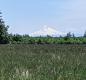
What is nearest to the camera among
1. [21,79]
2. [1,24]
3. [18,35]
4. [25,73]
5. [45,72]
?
[21,79]

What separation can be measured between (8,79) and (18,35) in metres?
60.5

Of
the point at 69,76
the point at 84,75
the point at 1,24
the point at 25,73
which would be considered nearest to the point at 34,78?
the point at 25,73

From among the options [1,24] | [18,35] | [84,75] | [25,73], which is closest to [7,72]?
[25,73]

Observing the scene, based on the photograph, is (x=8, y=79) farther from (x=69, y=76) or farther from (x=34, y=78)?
(x=69, y=76)

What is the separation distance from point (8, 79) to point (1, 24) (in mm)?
44444

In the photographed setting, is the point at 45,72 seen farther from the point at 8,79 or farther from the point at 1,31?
the point at 1,31

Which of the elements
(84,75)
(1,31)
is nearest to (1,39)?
(1,31)

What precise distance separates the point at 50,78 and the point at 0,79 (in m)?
1.29

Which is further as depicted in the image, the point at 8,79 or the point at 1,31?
the point at 1,31

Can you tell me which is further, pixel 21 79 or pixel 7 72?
pixel 7 72

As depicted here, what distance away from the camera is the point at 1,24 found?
2073 inches

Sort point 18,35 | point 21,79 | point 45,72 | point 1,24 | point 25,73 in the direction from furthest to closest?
point 18,35 → point 1,24 → point 45,72 → point 25,73 → point 21,79

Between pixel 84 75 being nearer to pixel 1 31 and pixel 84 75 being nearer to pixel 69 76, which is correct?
pixel 69 76

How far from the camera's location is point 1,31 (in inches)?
2080
